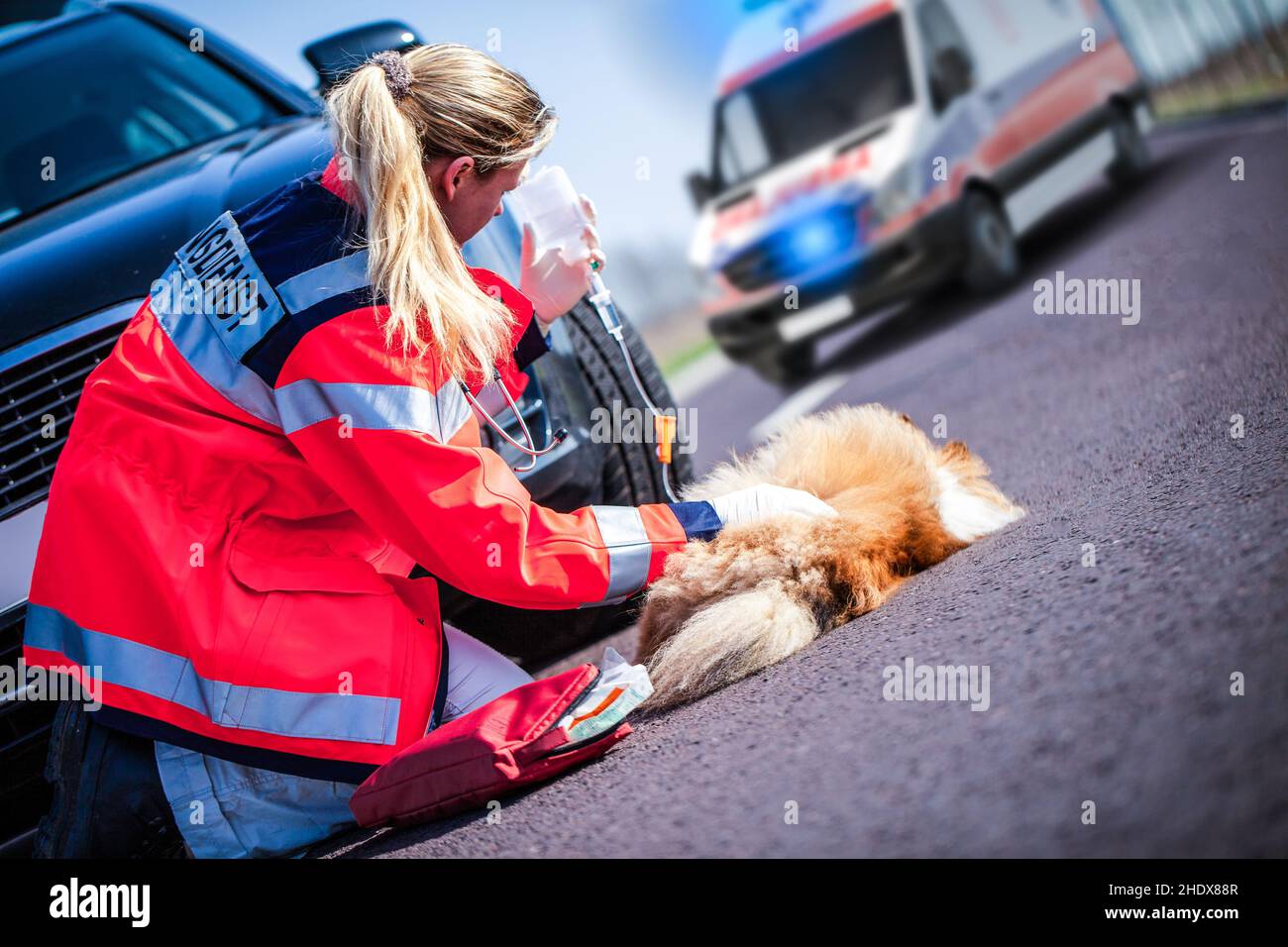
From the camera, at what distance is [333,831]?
9.39ft

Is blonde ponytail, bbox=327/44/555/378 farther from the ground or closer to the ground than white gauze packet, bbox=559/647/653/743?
farther from the ground

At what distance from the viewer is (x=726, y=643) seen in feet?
9.60

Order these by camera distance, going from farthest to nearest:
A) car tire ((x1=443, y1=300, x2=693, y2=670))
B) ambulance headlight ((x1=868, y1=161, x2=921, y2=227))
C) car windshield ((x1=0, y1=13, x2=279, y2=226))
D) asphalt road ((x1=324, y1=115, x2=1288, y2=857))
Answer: ambulance headlight ((x1=868, y1=161, x2=921, y2=227)), car windshield ((x1=0, y1=13, x2=279, y2=226)), car tire ((x1=443, y1=300, x2=693, y2=670)), asphalt road ((x1=324, y1=115, x2=1288, y2=857))

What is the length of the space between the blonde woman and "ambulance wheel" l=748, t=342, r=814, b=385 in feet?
23.3

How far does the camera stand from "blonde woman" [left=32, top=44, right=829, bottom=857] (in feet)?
8.46

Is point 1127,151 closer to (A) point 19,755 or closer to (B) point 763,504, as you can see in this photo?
(B) point 763,504

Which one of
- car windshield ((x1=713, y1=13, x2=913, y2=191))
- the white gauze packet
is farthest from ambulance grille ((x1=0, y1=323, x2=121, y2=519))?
car windshield ((x1=713, y1=13, x2=913, y2=191))

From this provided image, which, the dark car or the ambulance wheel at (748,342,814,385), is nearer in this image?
the dark car

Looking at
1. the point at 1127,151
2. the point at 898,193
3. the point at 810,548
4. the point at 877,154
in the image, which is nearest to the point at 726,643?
the point at 810,548

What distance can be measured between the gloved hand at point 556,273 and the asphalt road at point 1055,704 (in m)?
1.17

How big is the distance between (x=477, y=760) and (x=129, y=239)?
1.74 metres

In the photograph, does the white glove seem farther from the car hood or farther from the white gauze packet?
the car hood
